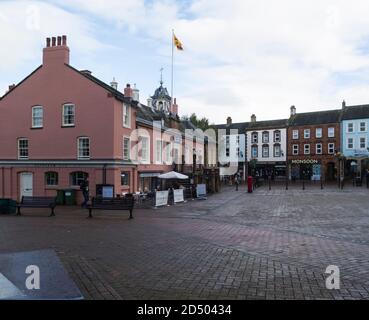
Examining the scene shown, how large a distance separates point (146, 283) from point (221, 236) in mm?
4703

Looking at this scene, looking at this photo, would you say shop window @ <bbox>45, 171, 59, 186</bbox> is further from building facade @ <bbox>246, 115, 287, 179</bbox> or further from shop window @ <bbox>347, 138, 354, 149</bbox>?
shop window @ <bbox>347, 138, 354, 149</bbox>

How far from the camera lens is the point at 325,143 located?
53312 millimetres

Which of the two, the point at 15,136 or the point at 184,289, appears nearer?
the point at 184,289

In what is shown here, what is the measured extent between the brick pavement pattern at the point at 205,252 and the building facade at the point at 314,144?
1607 inches

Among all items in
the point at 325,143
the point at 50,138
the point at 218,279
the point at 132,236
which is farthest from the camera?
the point at 325,143

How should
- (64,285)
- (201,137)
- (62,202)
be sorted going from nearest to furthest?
(64,285) → (62,202) → (201,137)

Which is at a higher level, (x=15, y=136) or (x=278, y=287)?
(x=15, y=136)

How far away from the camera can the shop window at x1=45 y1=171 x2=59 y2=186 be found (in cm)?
2335

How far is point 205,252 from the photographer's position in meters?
8.40

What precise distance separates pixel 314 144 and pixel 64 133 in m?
41.5

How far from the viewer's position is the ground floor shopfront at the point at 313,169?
53.2 metres

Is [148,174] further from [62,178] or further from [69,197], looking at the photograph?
[69,197]

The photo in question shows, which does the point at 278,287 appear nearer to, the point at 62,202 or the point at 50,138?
the point at 62,202
